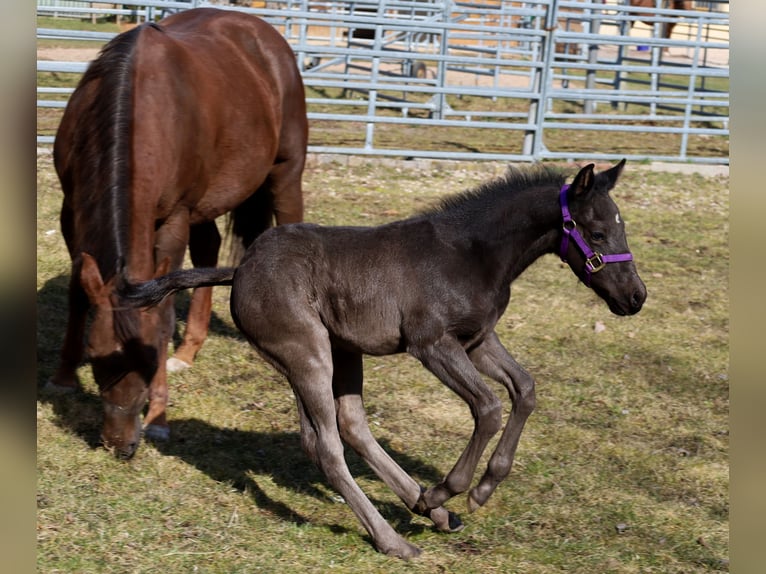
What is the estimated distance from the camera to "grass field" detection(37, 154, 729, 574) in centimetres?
390

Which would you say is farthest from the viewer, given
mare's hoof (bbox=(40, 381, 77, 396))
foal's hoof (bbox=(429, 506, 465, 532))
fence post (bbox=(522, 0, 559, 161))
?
fence post (bbox=(522, 0, 559, 161))

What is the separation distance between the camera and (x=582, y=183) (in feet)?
13.0

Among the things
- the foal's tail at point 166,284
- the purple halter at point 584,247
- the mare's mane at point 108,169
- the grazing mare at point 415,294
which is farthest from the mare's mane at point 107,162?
the purple halter at point 584,247

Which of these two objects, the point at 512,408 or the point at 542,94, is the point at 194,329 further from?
the point at 542,94

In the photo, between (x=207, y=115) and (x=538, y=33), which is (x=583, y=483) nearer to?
(x=207, y=115)

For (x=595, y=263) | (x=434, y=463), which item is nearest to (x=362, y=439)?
(x=434, y=463)

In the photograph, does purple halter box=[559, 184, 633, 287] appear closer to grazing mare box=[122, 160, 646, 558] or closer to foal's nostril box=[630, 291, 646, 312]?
grazing mare box=[122, 160, 646, 558]

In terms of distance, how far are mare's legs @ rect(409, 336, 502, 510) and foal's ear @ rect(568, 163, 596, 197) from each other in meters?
0.85

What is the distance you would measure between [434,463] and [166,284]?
1.77 meters

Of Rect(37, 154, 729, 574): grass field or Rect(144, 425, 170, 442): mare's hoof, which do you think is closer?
Rect(37, 154, 729, 574): grass field

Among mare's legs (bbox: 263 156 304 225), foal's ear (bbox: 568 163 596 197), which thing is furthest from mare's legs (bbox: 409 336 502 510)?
mare's legs (bbox: 263 156 304 225)
